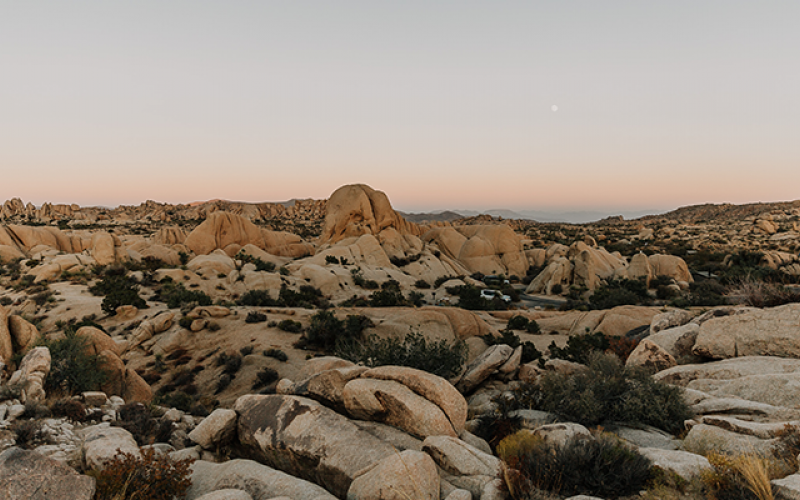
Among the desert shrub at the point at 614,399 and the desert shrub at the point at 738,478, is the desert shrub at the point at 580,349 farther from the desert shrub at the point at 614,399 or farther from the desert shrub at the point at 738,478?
the desert shrub at the point at 738,478

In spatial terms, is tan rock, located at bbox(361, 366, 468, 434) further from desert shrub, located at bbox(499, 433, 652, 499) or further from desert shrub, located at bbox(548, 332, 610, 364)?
desert shrub, located at bbox(548, 332, 610, 364)

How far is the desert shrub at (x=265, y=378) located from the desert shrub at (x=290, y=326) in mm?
5228

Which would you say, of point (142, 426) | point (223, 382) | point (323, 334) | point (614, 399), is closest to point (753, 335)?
point (614, 399)

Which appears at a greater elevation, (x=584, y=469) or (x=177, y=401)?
(x=584, y=469)

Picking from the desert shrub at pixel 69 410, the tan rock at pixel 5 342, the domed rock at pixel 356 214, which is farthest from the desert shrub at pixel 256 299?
the domed rock at pixel 356 214

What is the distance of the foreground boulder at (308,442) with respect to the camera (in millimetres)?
6026

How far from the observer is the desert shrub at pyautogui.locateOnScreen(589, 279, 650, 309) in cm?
3149

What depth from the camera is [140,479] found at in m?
5.12

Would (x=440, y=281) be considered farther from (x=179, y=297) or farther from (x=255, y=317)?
(x=179, y=297)

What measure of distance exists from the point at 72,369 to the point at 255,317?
14.0m

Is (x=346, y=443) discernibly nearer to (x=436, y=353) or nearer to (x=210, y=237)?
(x=436, y=353)

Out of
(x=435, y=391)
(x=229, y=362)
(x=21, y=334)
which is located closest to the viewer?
(x=435, y=391)

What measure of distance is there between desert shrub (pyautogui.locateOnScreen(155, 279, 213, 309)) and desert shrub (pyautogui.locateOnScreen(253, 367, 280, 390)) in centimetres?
1248

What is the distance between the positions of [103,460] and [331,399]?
12.6 ft
